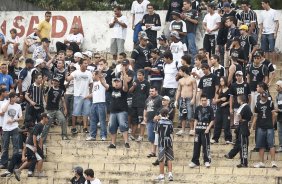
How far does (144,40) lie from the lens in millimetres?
34344

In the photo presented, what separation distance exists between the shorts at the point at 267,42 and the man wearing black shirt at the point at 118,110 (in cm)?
516

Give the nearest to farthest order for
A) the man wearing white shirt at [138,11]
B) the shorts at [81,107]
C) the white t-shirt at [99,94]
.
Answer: the white t-shirt at [99,94]
the shorts at [81,107]
the man wearing white shirt at [138,11]

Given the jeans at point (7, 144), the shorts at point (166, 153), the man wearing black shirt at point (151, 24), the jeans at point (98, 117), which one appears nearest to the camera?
the shorts at point (166, 153)

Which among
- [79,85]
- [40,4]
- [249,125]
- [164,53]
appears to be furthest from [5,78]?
[40,4]

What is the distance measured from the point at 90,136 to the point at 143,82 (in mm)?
1972

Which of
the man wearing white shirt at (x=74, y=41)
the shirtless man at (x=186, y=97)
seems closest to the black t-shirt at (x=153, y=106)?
the shirtless man at (x=186, y=97)

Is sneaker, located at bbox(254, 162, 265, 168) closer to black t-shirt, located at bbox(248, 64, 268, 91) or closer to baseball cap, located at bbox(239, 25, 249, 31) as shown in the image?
black t-shirt, located at bbox(248, 64, 268, 91)

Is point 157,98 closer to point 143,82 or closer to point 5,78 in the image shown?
point 143,82

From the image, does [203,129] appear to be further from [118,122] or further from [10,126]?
[10,126]

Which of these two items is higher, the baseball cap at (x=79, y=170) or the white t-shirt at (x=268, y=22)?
the white t-shirt at (x=268, y=22)

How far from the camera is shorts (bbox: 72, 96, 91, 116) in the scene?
109ft

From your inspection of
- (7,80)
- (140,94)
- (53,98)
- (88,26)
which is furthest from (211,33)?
(7,80)

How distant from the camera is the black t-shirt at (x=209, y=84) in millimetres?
31953

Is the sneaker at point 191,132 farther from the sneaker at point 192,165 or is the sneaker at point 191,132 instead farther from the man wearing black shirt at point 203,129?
the sneaker at point 192,165
